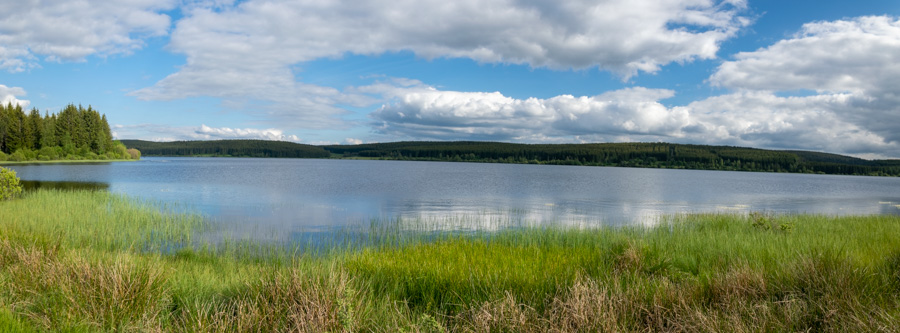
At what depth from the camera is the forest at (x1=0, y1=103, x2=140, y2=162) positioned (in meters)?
90.1

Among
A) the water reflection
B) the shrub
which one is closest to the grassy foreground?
the water reflection

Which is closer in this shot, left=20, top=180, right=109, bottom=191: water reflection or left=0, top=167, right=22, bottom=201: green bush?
left=0, top=167, right=22, bottom=201: green bush

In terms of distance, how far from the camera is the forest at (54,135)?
3548 inches

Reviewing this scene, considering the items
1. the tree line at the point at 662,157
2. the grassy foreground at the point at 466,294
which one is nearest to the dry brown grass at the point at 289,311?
the grassy foreground at the point at 466,294

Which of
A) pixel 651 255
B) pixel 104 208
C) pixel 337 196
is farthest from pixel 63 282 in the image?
pixel 337 196

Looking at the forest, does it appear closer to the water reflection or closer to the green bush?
the water reflection

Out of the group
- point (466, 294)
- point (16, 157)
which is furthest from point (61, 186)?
point (16, 157)

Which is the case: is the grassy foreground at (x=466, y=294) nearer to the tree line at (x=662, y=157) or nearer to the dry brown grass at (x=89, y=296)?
the dry brown grass at (x=89, y=296)

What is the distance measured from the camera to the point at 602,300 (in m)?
5.88

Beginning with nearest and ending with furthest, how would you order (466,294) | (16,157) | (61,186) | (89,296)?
(89,296) → (466,294) → (61,186) → (16,157)

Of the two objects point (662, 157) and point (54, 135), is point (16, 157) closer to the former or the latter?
point (54, 135)

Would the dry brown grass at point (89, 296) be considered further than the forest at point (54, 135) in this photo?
No

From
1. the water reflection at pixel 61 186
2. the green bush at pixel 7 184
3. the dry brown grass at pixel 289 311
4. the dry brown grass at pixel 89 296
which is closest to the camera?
the dry brown grass at pixel 289 311

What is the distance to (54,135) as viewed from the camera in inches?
3858
